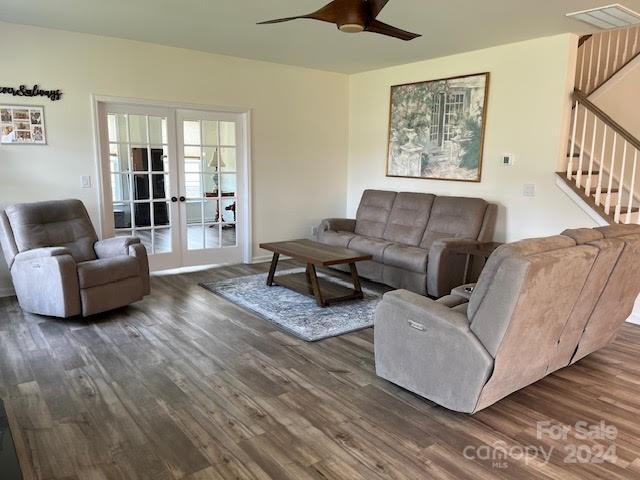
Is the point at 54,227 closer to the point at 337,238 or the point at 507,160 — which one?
the point at 337,238

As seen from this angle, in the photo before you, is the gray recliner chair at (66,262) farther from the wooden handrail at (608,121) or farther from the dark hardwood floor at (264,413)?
the wooden handrail at (608,121)

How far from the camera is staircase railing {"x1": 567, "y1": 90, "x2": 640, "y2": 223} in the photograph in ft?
13.9

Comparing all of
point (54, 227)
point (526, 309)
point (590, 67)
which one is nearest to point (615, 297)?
point (526, 309)

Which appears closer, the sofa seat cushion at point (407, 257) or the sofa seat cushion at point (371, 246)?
the sofa seat cushion at point (407, 257)

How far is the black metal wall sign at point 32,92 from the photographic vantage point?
444 cm

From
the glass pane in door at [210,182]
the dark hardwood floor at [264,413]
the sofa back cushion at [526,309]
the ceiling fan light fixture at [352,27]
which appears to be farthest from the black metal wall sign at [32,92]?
the sofa back cushion at [526,309]

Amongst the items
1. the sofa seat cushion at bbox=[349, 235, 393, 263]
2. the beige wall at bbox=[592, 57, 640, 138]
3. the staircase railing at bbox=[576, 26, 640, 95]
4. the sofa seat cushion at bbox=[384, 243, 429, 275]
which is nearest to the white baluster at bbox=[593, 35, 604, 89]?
the staircase railing at bbox=[576, 26, 640, 95]

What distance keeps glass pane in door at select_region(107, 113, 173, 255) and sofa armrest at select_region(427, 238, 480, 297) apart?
3.06 metres

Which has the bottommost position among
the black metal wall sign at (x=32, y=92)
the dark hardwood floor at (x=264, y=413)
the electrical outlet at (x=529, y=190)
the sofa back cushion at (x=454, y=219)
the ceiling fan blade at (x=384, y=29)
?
the dark hardwood floor at (x=264, y=413)

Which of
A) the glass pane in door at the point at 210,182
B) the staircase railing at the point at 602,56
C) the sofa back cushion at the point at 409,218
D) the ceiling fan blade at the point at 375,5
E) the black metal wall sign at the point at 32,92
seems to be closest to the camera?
the ceiling fan blade at the point at 375,5

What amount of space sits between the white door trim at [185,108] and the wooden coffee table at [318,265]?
1088mm

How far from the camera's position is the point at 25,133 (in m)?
4.56

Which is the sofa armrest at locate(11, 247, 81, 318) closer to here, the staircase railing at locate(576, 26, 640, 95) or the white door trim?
the white door trim

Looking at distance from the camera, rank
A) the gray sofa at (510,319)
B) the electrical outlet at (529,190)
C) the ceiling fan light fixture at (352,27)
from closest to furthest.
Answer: the gray sofa at (510,319)
the ceiling fan light fixture at (352,27)
the electrical outlet at (529,190)
